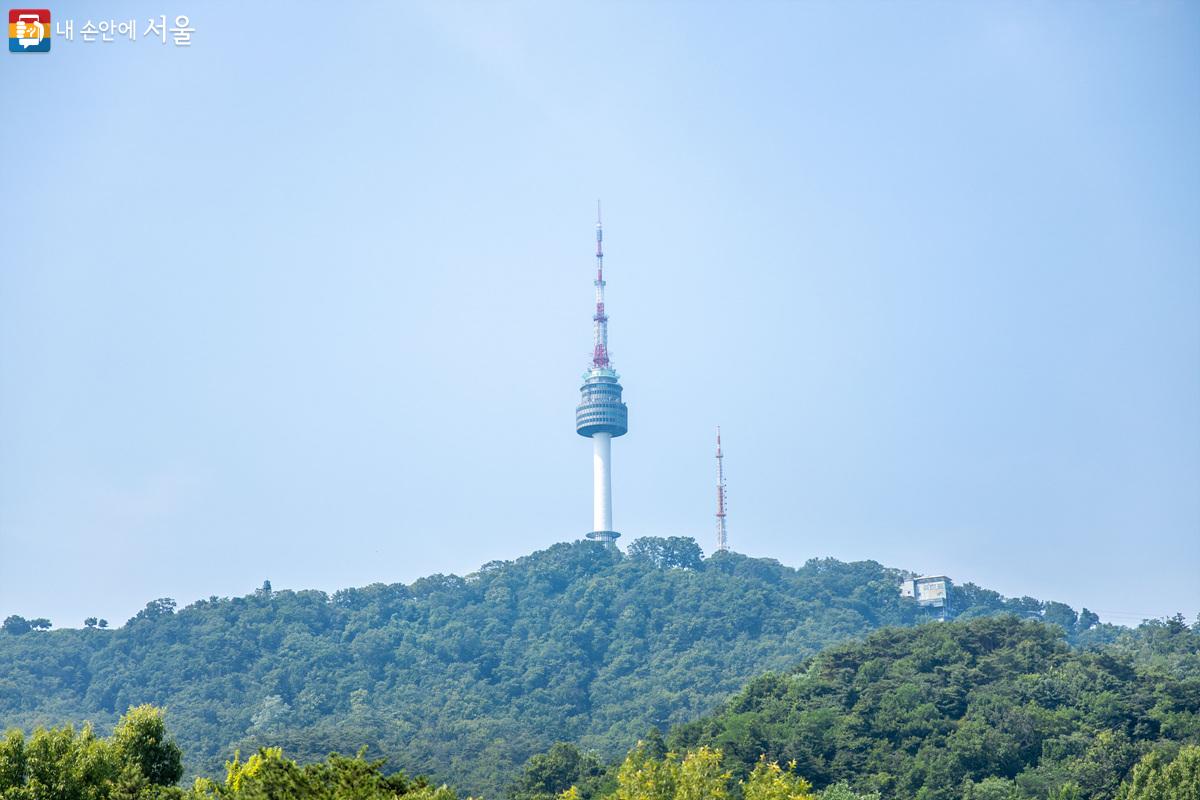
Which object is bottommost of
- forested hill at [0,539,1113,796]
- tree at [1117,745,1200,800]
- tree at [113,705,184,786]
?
tree at [1117,745,1200,800]

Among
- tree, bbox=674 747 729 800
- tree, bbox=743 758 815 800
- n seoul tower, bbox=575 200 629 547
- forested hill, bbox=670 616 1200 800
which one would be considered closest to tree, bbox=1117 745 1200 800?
forested hill, bbox=670 616 1200 800

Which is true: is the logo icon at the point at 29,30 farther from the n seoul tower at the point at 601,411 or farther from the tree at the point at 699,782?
the n seoul tower at the point at 601,411

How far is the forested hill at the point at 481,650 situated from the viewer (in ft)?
422

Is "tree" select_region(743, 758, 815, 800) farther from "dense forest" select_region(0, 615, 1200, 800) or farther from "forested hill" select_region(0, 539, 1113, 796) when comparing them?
"forested hill" select_region(0, 539, 1113, 796)

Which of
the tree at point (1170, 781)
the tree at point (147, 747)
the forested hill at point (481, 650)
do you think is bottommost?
the tree at point (1170, 781)

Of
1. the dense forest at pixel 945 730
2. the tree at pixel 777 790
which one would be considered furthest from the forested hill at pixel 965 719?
the tree at pixel 777 790

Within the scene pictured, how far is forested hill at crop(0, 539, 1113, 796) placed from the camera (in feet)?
422

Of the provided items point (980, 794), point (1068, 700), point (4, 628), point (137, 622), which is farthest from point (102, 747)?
point (4, 628)

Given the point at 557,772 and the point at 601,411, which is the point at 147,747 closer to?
the point at 557,772

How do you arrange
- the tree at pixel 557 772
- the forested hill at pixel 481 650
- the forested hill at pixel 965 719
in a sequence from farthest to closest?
the forested hill at pixel 481 650, the tree at pixel 557 772, the forested hill at pixel 965 719

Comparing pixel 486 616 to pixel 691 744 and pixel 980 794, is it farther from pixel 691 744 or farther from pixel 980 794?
pixel 980 794

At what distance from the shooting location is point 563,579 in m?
175

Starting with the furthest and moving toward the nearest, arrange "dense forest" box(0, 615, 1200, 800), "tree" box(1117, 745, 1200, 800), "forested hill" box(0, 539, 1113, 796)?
"forested hill" box(0, 539, 1113, 796) → "dense forest" box(0, 615, 1200, 800) → "tree" box(1117, 745, 1200, 800)

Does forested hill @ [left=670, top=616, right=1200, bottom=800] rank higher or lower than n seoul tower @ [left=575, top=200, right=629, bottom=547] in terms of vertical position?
lower
